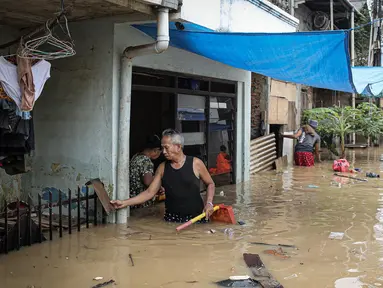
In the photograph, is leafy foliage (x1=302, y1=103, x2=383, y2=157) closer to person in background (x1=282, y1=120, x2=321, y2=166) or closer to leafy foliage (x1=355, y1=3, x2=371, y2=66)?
person in background (x1=282, y1=120, x2=321, y2=166)

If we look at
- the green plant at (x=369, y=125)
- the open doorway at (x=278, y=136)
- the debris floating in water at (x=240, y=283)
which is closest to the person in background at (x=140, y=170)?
the debris floating in water at (x=240, y=283)

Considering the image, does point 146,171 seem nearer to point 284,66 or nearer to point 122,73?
point 122,73

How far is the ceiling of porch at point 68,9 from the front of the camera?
541cm

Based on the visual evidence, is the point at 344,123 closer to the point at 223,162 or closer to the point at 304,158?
the point at 304,158

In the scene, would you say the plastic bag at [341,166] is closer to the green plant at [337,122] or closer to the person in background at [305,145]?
the person in background at [305,145]

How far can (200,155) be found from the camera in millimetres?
9195

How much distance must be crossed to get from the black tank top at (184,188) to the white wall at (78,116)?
85 centimetres

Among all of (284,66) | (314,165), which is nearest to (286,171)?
(314,165)

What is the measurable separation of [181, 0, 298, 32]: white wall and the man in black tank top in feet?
5.27

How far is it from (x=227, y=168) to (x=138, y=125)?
7.13 ft

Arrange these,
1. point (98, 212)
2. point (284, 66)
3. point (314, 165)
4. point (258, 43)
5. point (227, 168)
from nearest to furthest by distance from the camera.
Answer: point (258, 43) → point (98, 212) → point (284, 66) → point (227, 168) → point (314, 165)

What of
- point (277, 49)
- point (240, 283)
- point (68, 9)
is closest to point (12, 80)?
point (68, 9)

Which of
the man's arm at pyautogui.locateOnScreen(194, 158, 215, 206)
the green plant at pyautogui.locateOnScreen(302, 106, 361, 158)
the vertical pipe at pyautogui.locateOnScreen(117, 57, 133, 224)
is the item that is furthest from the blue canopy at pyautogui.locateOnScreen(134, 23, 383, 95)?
the green plant at pyautogui.locateOnScreen(302, 106, 361, 158)

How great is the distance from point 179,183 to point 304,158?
8733mm
